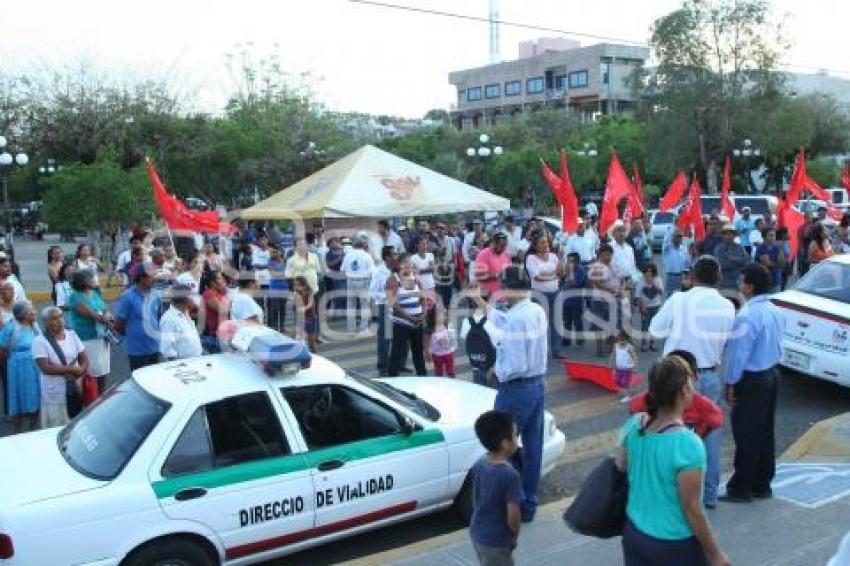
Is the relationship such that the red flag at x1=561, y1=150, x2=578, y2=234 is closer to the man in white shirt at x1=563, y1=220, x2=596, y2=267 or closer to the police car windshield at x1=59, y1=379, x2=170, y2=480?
the man in white shirt at x1=563, y1=220, x2=596, y2=267

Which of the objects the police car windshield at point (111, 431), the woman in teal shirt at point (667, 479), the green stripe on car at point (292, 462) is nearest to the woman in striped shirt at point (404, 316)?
the green stripe on car at point (292, 462)

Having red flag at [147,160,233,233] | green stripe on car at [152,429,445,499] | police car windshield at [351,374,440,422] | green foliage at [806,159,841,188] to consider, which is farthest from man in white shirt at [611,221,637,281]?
green foliage at [806,159,841,188]

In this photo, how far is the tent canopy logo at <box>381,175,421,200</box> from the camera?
47.2 feet

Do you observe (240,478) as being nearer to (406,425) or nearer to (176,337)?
(406,425)

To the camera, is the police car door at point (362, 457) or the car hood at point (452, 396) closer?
the police car door at point (362, 457)

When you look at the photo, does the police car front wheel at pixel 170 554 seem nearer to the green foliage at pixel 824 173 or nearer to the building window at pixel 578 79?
the green foliage at pixel 824 173

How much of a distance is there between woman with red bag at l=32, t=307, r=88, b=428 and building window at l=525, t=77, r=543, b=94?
94.0 meters

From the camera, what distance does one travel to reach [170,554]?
4.66 meters

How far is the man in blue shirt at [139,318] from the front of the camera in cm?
788

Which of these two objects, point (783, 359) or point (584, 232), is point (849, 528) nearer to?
point (783, 359)

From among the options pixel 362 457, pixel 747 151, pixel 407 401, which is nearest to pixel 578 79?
pixel 747 151

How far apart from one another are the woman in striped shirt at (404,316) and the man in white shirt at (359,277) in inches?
139

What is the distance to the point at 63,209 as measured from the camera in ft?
66.7

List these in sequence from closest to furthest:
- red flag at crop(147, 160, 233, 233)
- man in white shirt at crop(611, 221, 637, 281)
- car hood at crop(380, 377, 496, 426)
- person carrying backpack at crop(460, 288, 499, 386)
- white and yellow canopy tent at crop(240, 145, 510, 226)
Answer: car hood at crop(380, 377, 496, 426), person carrying backpack at crop(460, 288, 499, 386), man in white shirt at crop(611, 221, 637, 281), white and yellow canopy tent at crop(240, 145, 510, 226), red flag at crop(147, 160, 233, 233)
